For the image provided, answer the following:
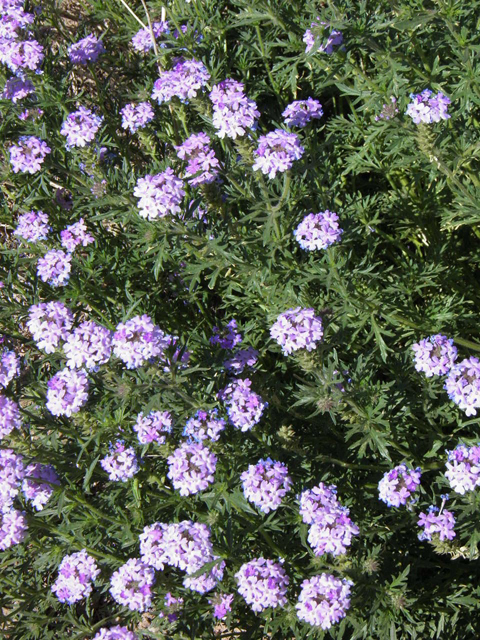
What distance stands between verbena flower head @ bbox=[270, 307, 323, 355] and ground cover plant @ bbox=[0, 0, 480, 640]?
1cm

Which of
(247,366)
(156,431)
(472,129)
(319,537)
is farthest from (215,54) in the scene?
(319,537)

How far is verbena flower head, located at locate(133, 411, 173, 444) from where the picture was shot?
421cm

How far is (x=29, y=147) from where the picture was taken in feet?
17.0

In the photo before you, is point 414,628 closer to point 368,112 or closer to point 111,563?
point 111,563

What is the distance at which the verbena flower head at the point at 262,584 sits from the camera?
3.69 meters

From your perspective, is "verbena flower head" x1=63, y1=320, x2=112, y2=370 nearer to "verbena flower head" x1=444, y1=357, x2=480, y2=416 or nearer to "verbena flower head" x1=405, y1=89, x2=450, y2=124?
"verbena flower head" x1=444, y1=357, x2=480, y2=416

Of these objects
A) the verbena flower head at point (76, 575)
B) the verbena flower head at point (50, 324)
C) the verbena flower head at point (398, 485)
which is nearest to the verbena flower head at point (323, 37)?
the verbena flower head at point (50, 324)

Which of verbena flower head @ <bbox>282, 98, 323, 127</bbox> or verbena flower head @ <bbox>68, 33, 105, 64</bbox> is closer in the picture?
verbena flower head @ <bbox>282, 98, 323, 127</bbox>

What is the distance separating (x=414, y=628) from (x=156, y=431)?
1.88 m

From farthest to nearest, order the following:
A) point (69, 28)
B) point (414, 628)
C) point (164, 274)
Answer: point (69, 28), point (164, 274), point (414, 628)

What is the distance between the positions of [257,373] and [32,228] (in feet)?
6.61

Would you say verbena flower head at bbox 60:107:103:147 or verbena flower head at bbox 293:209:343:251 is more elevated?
verbena flower head at bbox 60:107:103:147

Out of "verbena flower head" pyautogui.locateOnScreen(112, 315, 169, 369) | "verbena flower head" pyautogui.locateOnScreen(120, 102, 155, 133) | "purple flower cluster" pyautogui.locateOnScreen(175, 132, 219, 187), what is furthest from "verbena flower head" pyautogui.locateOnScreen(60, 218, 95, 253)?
"verbena flower head" pyautogui.locateOnScreen(112, 315, 169, 369)

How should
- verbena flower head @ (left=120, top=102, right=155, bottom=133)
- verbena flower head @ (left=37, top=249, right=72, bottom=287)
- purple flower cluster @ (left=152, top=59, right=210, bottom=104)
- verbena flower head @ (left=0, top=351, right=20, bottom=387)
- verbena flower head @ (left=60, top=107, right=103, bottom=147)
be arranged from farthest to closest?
verbena flower head @ (left=120, top=102, right=155, bottom=133) → verbena flower head @ (left=60, top=107, right=103, bottom=147) → verbena flower head @ (left=37, top=249, right=72, bottom=287) → purple flower cluster @ (left=152, top=59, right=210, bottom=104) → verbena flower head @ (left=0, top=351, right=20, bottom=387)
